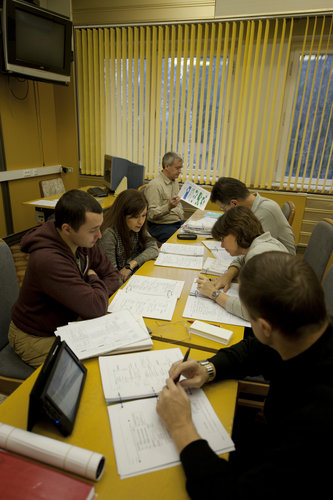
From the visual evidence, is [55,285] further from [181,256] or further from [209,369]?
[181,256]

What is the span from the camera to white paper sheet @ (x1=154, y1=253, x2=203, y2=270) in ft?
6.58

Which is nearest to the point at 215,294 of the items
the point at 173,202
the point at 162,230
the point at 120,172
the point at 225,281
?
the point at 225,281

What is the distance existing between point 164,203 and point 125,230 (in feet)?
5.08

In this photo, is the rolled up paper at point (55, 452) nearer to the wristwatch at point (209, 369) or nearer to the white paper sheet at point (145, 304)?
the wristwatch at point (209, 369)

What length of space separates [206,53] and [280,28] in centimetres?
91

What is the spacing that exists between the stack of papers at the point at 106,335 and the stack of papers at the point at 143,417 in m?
0.04

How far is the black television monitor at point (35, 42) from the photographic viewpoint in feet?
11.7

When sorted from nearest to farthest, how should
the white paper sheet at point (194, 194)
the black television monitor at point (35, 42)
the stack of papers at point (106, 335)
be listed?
the stack of papers at point (106, 335), the white paper sheet at point (194, 194), the black television monitor at point (35, 42)

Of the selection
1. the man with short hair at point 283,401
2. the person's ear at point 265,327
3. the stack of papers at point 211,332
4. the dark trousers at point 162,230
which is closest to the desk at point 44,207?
the dark trousers at point 162,230

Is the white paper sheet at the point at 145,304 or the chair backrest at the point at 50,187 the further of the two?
the chair backrest at the point at 50,187

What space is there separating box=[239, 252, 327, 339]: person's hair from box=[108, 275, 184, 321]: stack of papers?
660mm

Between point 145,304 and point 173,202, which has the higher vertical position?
point 173,202

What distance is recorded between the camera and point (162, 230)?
11.4 ft

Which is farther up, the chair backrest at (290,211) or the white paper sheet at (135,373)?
the chair backrest at (290,211)
